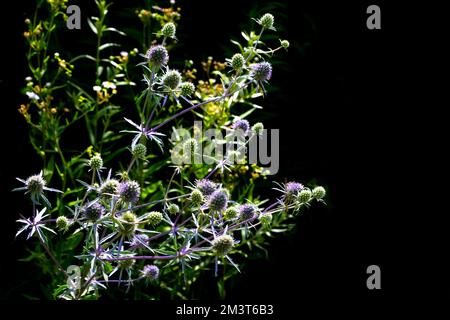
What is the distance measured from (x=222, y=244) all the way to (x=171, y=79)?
0.63m

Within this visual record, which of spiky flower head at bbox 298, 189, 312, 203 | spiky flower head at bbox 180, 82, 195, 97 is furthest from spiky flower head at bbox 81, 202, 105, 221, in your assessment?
spiky flower head at bbox 298, 189, 312, 203

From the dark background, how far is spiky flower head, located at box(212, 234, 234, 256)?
1.43 meters

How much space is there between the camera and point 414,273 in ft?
11.7

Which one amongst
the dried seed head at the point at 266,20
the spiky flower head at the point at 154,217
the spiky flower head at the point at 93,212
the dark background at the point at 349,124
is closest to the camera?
the spiky flower head at the point at 93,212

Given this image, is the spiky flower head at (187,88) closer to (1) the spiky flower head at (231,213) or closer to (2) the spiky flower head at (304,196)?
(1) the spiky flower head at (231,213)

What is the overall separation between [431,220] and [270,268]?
3.36ft

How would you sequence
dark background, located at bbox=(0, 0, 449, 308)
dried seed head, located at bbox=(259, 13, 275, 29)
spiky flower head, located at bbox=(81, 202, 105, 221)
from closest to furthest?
1. spiky flower head, located at bbox=(81, 202, 105, 221)
2. dried seed head, located at bbox=(259, 13, 275, 29)
3. dark background, located at bbox=(0, 0, 449, 308)

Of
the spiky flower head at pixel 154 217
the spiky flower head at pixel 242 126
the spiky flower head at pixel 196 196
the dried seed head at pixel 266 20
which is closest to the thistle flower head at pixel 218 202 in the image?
the spiky flower head at pixel 196 196

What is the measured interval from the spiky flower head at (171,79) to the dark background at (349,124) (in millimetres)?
1302

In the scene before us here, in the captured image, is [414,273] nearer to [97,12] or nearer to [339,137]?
[339,137]

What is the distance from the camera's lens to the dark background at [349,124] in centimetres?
358

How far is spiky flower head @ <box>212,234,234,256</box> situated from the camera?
2.10 meters

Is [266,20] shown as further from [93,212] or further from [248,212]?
[93,212]

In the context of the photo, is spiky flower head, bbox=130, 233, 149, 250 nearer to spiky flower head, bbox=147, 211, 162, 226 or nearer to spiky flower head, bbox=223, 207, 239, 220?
spiky flower head, bbox=147, 211, 162, 226
